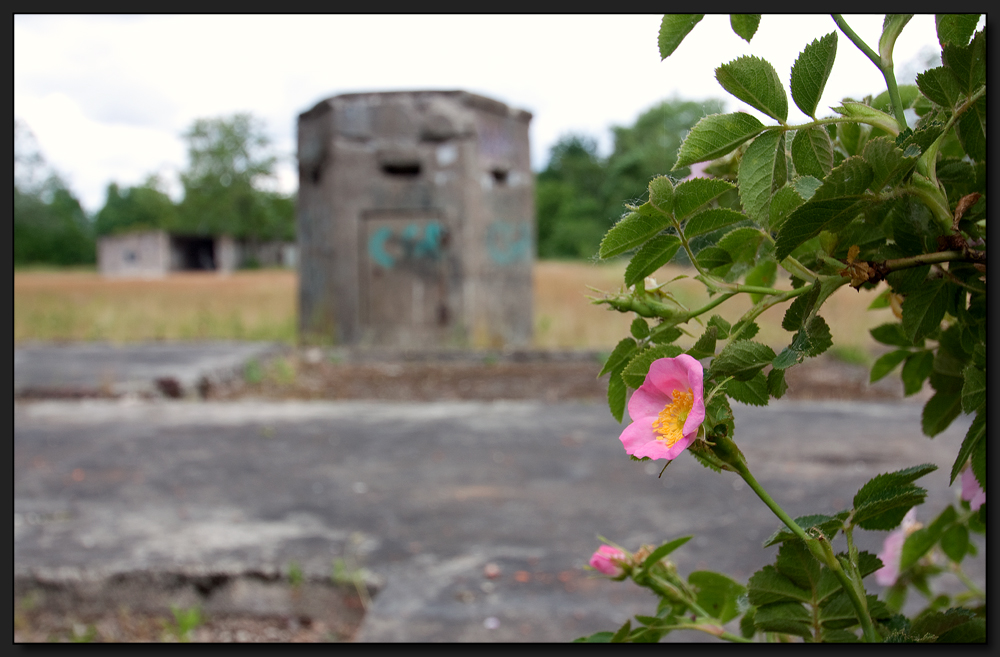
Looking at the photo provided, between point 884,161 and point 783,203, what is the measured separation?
0.09 meters

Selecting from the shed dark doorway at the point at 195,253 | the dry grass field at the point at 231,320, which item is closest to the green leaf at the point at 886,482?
the dry grass field at the point at 231,320

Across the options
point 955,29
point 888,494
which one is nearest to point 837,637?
point 888,494

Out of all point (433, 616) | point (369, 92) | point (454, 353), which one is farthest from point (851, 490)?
point (369, 92)

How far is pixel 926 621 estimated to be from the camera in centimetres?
64

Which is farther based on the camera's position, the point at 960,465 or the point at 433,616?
the point at 433,616

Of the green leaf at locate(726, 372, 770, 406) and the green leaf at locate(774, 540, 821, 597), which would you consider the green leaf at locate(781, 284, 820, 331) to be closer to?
the green leaf at locate(726, 372, 770, 406)

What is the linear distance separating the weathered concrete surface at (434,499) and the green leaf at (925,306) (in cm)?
98

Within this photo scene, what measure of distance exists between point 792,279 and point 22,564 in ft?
7.09

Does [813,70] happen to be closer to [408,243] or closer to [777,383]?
[777,383]

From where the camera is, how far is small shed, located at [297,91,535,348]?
750 cm

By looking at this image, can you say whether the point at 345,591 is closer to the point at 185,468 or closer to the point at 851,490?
the point at 185,468

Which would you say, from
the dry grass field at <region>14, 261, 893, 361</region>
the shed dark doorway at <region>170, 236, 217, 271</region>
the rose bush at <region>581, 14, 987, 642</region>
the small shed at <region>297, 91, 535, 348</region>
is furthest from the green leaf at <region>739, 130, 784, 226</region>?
the shed dark doorway at <region>170, 236, 217, 271</region>

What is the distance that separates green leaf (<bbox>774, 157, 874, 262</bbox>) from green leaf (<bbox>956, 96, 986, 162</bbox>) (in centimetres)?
11

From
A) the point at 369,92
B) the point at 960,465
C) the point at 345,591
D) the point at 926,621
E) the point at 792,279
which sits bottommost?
the point at 345,591
